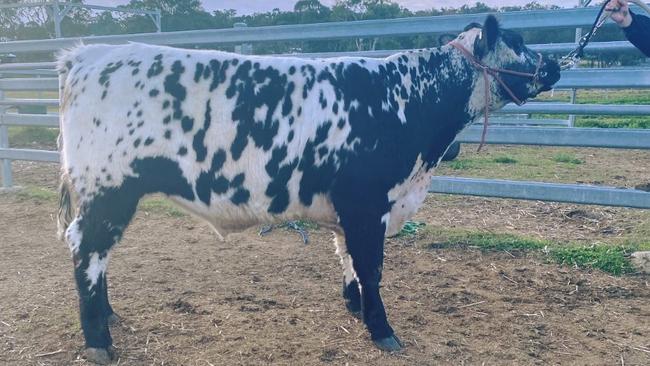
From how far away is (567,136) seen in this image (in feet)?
15.8

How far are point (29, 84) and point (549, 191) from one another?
6515 millimetres

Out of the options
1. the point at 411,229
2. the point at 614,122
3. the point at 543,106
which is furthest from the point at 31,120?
the point at 614,122

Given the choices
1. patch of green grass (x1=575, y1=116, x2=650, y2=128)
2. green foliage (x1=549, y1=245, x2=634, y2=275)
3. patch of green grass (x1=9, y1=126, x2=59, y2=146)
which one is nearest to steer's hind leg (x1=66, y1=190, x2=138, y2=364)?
green foliage (x1=549, y1=245, x2=634, y2=275)

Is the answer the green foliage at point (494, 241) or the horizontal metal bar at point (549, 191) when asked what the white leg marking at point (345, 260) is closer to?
the green foliage at point (494, 241)

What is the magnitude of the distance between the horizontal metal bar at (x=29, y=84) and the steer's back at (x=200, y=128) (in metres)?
4.13

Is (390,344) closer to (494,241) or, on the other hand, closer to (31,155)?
(494,241)

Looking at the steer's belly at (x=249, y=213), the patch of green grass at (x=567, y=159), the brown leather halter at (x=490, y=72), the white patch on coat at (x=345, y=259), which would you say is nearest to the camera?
the steer's belly at (x=249, y=213)

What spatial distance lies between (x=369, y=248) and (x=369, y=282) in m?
0.21

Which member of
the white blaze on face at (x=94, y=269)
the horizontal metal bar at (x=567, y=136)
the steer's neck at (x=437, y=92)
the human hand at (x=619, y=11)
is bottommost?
the white blaze on face at (x=94, y=269)

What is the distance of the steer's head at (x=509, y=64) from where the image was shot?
382 centimetres

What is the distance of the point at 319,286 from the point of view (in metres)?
4.32

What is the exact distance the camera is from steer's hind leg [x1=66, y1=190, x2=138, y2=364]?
3.27m

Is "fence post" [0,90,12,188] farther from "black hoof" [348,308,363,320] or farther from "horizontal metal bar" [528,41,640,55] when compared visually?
"horizontal metal bar" [528,41,640,55]

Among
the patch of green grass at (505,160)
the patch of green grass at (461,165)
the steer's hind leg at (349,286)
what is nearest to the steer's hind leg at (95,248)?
the steer's hind leg at (349,286)
